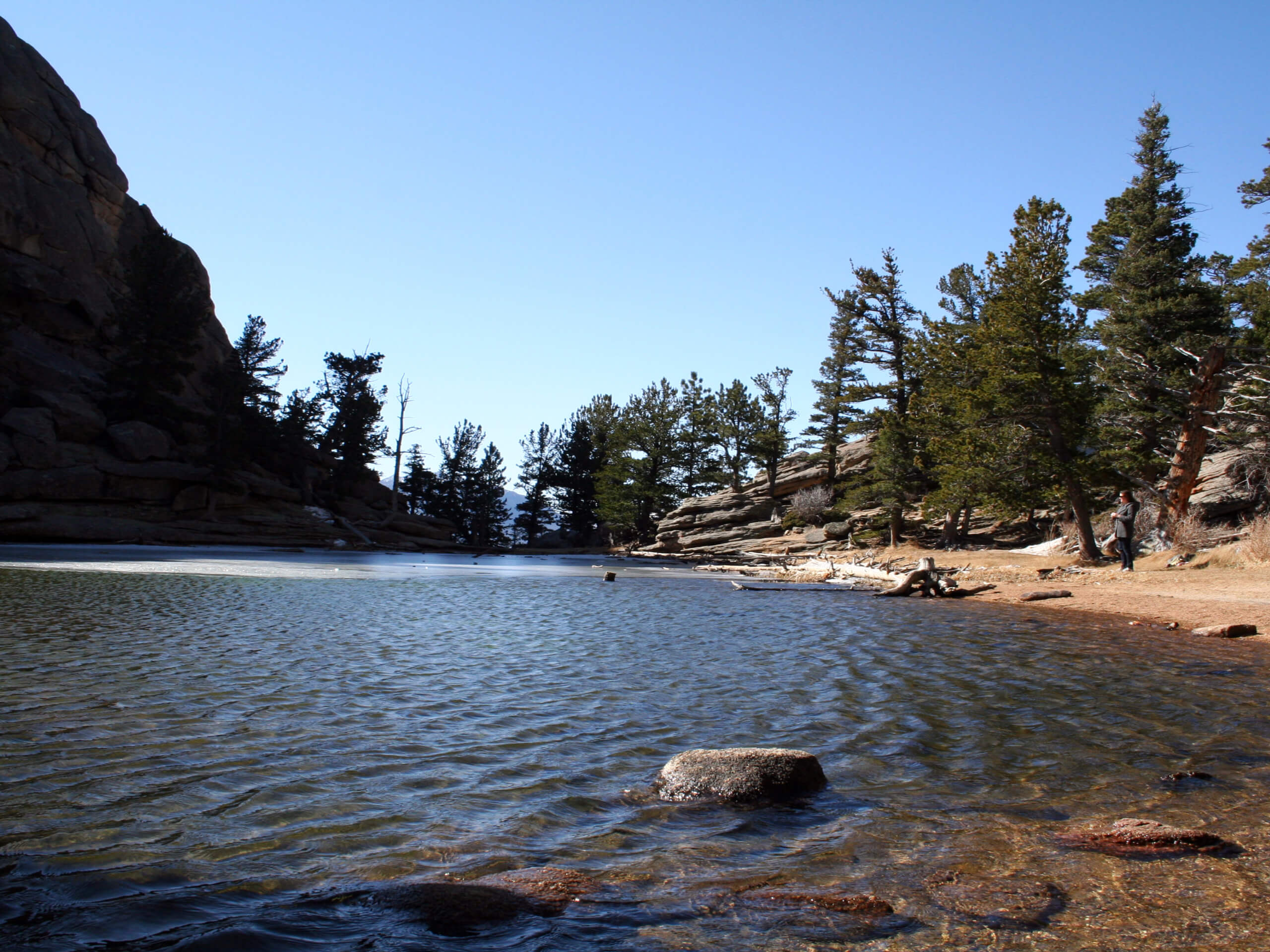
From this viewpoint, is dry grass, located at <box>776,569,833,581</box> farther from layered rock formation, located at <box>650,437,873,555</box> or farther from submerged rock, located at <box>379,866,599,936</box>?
submerged rock, located at <box>379,866,599,936</box>

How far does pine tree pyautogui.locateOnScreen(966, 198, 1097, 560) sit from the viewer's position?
27734 mm

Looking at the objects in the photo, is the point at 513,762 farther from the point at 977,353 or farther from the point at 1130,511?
the point at 977,353

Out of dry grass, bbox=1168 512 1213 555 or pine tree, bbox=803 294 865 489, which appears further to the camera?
pine tree, bbox=803 294 865 489

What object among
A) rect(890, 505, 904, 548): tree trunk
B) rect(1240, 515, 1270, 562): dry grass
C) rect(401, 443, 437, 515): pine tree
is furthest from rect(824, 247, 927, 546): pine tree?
rect(401, 443, 437, 515): pine tree

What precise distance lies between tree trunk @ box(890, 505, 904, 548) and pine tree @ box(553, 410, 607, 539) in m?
39.7

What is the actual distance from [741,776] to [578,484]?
77.5 meters

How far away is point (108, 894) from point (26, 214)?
60.6 meters

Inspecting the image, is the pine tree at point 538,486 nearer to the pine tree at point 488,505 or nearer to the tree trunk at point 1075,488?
the pine tree at point 488,505

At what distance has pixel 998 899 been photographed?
4.34 meters

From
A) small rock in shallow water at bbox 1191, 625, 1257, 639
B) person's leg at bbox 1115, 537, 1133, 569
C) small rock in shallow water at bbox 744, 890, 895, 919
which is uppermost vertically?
person's leg at bbox 1115, 537, 1133, 569

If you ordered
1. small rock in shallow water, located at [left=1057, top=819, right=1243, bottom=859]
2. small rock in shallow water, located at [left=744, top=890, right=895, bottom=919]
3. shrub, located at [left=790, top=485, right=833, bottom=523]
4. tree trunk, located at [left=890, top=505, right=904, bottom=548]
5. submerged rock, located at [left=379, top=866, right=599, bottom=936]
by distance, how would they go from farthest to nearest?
1. shrub, located at [left=790, top=485, right=833, bottom=523]
2. tree trunk, located at [left=890, top=505, right=904, bottom=548]
3. small rock in shallow water, located at [left=1057, top=819, right=1243, bottom=859]
4. small rock in shallow water, located at [left=744, top=890, right=895, bottom=919]
5. submerged rock, located at [left=379, top=866, right=599, bottom=936]

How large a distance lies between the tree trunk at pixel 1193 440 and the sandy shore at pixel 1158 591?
3.81 metres

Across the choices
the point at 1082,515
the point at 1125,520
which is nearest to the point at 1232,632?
the point at 1125,520

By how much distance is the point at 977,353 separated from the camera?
99.3 ft
